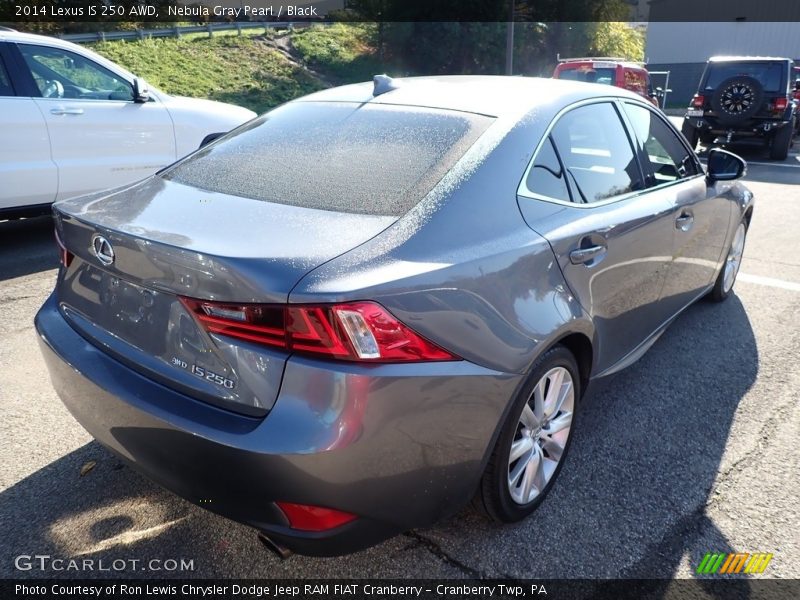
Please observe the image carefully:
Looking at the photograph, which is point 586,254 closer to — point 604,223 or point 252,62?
point 604,223

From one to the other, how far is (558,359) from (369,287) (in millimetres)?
932

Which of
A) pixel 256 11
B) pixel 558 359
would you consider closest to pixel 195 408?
pixel 558 359

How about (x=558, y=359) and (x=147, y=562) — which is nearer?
(x=147, y=562)

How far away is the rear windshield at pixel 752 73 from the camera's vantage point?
1238cm

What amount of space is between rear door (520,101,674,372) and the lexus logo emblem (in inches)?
55.3

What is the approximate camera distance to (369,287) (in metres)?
1.79

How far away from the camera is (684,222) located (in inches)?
137

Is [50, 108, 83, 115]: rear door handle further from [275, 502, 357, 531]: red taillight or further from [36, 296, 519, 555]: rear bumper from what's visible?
[275, 502, 357, 531]: red taillight

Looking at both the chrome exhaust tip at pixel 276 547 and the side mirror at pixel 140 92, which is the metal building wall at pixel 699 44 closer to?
the side mirror at pixel 140 92

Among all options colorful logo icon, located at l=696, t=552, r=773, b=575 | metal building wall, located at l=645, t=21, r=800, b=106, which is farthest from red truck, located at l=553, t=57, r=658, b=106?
metal building wall, located at l=645, t=21, r=800, b=106

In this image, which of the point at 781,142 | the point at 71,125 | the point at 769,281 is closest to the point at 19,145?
the point at 71,125

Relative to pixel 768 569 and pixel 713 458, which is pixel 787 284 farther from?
pixel 768 569

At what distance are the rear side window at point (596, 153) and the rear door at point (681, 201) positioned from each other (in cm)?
18

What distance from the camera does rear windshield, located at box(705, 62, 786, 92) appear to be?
1238 cm
